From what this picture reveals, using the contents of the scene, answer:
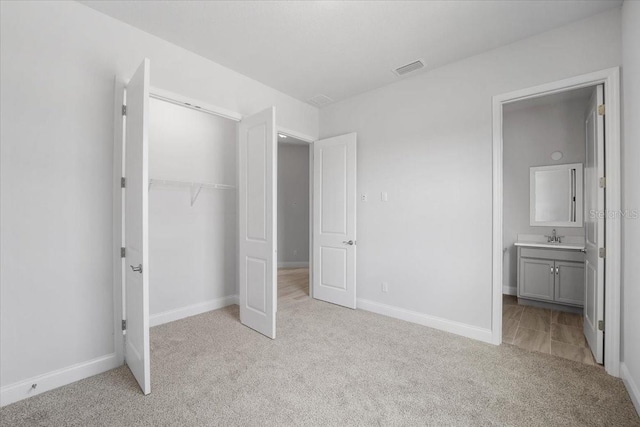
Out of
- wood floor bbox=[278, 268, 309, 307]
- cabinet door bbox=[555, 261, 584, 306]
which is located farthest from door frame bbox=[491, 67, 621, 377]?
wood floor bbox=[278, 268, 309, 307]

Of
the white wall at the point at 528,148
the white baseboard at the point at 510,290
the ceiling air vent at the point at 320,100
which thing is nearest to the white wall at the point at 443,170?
the ceiling air vent at the point at 320,100

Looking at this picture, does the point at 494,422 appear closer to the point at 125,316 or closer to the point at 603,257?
the point at 603,257

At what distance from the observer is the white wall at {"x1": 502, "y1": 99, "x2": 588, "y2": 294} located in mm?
3883

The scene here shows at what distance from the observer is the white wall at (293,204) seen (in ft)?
22.1

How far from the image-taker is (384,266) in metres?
3.49

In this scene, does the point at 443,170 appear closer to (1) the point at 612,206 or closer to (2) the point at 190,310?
(1) the point at 612,206

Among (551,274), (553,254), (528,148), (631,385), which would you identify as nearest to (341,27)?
(631,385)

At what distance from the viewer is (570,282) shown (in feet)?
11.6

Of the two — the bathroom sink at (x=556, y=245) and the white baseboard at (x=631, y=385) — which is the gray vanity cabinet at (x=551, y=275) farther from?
the white baseboard at (x=631, y=385)

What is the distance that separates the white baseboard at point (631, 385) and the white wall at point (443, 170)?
89 cm

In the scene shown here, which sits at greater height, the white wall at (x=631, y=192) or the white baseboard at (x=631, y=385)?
the white wall at (x=631, y=192)

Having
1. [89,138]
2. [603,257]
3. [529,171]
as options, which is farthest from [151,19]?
[529,171]

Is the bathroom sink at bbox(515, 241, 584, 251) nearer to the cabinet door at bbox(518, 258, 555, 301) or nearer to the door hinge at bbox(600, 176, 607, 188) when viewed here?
the cabinet door at bbox(518, 258, 555, 301)

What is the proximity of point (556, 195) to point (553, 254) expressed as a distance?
0.94 m
